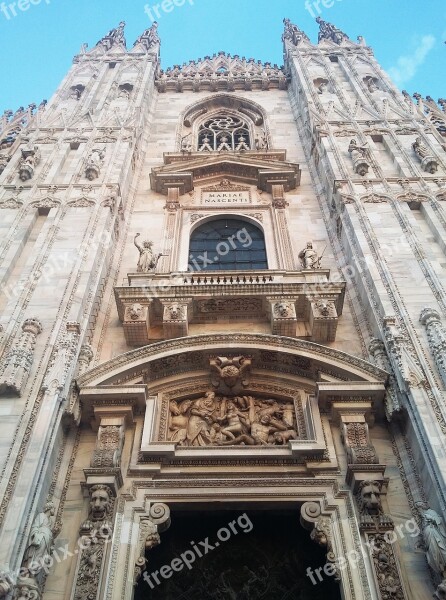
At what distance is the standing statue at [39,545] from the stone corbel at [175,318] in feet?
14.0

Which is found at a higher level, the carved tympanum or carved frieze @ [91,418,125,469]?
the carved tympanum

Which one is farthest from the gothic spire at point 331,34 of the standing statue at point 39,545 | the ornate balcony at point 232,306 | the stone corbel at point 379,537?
the standing statue at point 39,545

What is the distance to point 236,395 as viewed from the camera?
35.9 feet

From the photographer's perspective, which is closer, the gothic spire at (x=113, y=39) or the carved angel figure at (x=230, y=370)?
the carved angel figure at (x=230, y=370)

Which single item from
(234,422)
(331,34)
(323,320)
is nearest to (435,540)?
(234,422)

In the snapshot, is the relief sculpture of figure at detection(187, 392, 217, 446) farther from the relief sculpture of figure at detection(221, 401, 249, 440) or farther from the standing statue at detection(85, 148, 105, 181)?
the standing statue at detection(85, 148, 105, 181)

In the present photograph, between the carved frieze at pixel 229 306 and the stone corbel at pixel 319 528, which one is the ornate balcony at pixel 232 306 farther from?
the stone corbel at pixel 319 528

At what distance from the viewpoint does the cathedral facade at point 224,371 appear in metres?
8.37

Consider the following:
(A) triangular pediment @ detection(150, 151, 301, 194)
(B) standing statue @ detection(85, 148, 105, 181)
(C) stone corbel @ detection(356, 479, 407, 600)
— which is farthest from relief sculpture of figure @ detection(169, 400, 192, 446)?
(A) triangular pediment @ detection(150, 151, 301, 194)

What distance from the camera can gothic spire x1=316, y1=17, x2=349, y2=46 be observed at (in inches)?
972

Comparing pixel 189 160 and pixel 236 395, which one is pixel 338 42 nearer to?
pixel 189 160

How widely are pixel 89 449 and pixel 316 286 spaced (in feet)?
17.1

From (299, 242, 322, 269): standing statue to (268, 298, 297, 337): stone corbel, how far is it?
1.73 metres

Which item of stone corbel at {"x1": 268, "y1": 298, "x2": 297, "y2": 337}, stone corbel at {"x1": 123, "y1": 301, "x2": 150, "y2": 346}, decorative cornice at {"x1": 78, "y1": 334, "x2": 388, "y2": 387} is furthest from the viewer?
stone corbel at {"x1": 268, "y1": 298, "x2": 297, "y2": 337}
